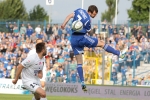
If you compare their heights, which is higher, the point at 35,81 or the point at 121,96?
the point at 35,81

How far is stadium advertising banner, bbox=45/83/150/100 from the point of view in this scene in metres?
24.4

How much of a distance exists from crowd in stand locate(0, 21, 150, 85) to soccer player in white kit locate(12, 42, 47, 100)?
43.3 feet

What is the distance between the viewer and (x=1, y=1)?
73.8 meters

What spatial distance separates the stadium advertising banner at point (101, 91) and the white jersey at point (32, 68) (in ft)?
34.2

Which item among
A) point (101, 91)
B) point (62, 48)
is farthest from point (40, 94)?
point (62, 48)

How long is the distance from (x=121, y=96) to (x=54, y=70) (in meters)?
4.98

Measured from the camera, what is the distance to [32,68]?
14.2 m

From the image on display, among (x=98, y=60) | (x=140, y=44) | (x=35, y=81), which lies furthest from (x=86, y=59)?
(x=35, y=81)

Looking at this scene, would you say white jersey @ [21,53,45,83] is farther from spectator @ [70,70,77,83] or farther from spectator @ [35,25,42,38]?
spectator @ [35,25,42,38]

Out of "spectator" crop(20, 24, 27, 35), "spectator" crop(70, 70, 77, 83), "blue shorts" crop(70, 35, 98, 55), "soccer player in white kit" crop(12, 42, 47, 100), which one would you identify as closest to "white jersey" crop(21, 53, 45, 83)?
"soccer player in white kit" crop(12, 42, 47, 100)

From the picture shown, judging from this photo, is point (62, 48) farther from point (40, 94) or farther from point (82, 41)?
point (40, 94)

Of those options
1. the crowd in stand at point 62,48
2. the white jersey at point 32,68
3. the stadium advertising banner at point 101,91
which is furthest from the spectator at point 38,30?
the white jersey at point 32,68

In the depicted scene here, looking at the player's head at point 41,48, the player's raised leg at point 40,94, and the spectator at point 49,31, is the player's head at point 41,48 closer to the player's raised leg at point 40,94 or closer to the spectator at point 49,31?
the player's raised leg at point 40,94

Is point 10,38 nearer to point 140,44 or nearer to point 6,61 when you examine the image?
point 6,61
